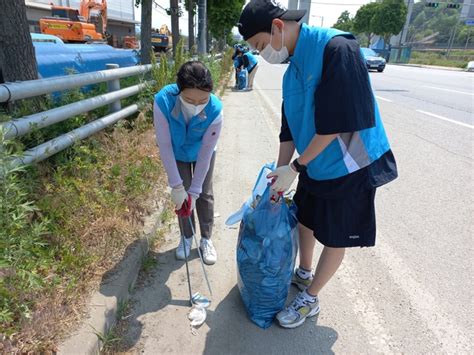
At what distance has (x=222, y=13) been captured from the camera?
2020cm

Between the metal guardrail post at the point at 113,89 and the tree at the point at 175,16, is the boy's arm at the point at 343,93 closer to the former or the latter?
the metal guardrail post at the point at 113,89

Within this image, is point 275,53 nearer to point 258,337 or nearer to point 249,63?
point 258,337

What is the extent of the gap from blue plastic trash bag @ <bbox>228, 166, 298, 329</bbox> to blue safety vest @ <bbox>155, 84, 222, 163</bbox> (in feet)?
2.01

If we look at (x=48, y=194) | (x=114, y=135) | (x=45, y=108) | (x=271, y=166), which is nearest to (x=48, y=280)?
(x=48, y=194)

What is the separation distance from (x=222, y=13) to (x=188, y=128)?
2005 centimetres

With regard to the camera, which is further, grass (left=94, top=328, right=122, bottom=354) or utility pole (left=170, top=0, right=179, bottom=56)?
utility pole (left=170, top=0, right=179, bottom=56)

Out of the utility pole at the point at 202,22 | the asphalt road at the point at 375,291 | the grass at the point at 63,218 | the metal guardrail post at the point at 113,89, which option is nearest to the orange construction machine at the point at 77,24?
the utility pole at the point at 202,22

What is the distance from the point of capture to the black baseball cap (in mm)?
1626

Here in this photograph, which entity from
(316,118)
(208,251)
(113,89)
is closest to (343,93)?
(316,118)

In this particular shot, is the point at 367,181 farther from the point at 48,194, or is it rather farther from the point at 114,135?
the point at 114,135

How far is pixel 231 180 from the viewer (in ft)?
14.5

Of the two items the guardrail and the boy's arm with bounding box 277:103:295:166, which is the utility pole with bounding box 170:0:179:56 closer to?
the guardrail

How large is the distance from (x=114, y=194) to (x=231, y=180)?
5.52ft

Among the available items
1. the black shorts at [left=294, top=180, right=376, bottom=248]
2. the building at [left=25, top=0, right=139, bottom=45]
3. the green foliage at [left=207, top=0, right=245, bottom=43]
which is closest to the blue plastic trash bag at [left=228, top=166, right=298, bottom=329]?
the black shorts at [left=294, top=180, right=376, bottom=248]
